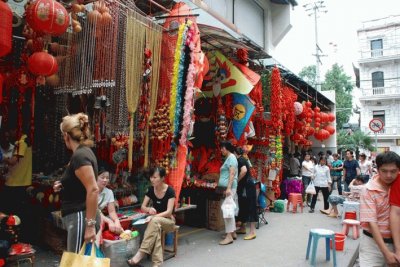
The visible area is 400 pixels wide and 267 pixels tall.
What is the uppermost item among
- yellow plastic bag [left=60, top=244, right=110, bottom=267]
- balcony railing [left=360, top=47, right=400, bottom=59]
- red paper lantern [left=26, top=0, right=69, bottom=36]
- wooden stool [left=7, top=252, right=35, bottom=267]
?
balcony railing [left=360, top=47, right=400, bottom=59]

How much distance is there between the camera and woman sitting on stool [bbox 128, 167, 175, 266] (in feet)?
15.5

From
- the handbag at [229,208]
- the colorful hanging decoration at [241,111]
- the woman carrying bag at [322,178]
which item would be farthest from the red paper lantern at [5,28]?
the woman carrying bag at [322,178]

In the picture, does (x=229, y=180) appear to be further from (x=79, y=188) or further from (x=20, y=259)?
(x=79, y=188)

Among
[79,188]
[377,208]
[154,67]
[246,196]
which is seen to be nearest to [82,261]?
[79,188]

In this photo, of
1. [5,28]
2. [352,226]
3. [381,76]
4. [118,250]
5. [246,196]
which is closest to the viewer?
[5,28]

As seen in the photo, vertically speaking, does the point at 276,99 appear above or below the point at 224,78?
below

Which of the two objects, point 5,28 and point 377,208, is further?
point 5,28

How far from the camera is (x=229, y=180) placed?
6410 mm

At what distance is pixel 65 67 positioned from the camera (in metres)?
4.82

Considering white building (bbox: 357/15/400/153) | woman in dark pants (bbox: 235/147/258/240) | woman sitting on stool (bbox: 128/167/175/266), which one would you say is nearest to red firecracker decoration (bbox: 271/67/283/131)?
woman in dark pants (bbox: 235/147/258/240)

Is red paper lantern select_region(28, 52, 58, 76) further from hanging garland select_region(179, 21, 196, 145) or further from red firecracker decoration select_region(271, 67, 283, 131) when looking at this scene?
red firecracker decoration select_region(271, 67, 283, 131)

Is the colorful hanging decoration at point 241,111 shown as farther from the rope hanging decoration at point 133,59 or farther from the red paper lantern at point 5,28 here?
the red paper lantern at point 5,28

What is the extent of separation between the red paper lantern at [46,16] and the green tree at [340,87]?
3627 centimetres

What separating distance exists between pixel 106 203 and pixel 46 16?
104 inches
